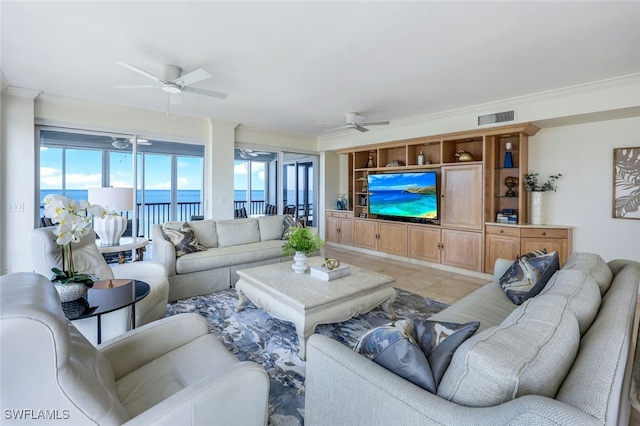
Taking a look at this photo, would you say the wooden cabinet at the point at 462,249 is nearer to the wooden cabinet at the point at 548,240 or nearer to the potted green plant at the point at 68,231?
the wooden cabinet at the point at 548,240

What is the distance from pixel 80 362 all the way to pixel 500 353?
4.46 feet

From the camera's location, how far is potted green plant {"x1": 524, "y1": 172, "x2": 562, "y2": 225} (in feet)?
14.7

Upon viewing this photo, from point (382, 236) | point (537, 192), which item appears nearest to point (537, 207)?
point (537, 192)

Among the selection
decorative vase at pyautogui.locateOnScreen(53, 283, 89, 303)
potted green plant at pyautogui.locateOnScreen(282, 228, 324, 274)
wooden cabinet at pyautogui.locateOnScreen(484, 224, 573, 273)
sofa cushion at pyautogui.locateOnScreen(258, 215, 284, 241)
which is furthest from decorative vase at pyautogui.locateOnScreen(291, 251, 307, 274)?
wooden cabinet at pyautogui.locateOnScreen(484, 224, 573, 273)

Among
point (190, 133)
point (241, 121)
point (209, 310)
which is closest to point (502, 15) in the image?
point (209, 310)

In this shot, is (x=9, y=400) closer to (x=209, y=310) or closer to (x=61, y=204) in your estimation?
(x=61, y=204)

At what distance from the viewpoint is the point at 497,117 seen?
451 centimetres

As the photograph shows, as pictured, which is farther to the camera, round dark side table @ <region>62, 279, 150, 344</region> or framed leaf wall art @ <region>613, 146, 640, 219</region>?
Answer: framed leaf wall art @ <region>613, 146, 640, 219</region>

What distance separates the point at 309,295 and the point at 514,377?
1825 mm

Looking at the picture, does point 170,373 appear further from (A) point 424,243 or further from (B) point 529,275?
(A) point 424,243

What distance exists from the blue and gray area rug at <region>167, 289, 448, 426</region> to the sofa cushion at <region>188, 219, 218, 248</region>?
812 millimetres

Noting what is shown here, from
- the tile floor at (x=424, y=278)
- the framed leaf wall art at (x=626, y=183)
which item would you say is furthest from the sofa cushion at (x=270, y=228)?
the framed leaf wall art at (x=626, y=183)

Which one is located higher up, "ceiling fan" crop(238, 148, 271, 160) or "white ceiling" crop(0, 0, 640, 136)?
"white ceiling" crop(0, 0, 640, 136)

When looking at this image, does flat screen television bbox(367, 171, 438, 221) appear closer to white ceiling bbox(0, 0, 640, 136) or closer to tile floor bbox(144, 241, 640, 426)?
tile floor bbox(144, 241, 640, 426)
